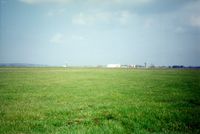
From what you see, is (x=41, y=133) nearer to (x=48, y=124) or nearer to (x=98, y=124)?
(x=48, y=124)

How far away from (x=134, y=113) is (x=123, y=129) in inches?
129

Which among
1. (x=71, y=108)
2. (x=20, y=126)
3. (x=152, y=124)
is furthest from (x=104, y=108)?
(x=20, y=126)

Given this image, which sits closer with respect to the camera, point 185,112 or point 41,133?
point 41,133

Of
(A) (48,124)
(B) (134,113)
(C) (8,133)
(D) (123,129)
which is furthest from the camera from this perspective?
(B) (134,113)

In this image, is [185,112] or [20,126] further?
[185,112]

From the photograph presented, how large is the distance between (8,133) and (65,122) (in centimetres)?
278

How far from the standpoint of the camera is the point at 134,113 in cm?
1396

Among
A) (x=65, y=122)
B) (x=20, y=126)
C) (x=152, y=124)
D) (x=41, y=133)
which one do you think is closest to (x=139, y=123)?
(x=152, y=124)

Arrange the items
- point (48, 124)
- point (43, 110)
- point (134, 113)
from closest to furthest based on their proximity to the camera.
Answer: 1. point (48, 124)
2. point (134, 113)
3. point (43, 110)

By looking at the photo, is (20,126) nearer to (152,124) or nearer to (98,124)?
(98,124)

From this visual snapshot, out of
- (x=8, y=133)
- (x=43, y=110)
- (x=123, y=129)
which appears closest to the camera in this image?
(x=8, y=133)

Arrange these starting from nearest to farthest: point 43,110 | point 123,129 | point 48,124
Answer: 1. point 123,129
2. point 48,124
3. point 43,110

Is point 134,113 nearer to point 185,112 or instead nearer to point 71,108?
point 185,112

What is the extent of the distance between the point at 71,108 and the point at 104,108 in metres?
2.04
